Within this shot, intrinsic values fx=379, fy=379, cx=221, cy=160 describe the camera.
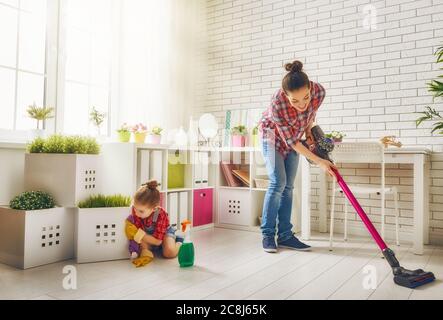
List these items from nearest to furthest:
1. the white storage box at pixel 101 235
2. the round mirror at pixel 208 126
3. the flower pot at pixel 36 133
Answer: the white storage box at pixel 101 235, the flower pot at pixel 36 133, the round mirror at pixel 208 126

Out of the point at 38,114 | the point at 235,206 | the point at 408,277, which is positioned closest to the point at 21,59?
the point at 38,114

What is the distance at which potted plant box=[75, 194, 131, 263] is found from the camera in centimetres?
212

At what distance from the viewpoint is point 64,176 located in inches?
87.5

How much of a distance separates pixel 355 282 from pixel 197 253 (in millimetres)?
986

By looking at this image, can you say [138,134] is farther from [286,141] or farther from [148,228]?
[286,141]

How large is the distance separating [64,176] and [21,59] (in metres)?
0.99

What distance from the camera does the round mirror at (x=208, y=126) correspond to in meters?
3.80

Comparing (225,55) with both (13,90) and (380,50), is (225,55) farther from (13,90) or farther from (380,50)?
(13,90)

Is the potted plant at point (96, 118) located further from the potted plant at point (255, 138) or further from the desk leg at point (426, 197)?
the desk leg at point (426, 197)

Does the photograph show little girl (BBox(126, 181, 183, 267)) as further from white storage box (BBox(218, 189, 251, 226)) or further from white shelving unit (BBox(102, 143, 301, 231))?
white storage box (BBox(218, 189, 251, 226))

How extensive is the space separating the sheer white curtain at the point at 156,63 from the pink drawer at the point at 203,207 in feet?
2.21

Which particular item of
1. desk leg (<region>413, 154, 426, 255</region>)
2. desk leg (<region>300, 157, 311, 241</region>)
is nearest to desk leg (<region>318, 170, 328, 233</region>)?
desk leg (<region>300, 157, 311, 241</region>)

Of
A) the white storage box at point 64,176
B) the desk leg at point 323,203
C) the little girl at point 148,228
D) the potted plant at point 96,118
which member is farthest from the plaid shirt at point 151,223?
the desk leg at point 323,203

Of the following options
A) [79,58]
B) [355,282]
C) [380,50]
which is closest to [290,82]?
[355,282]
